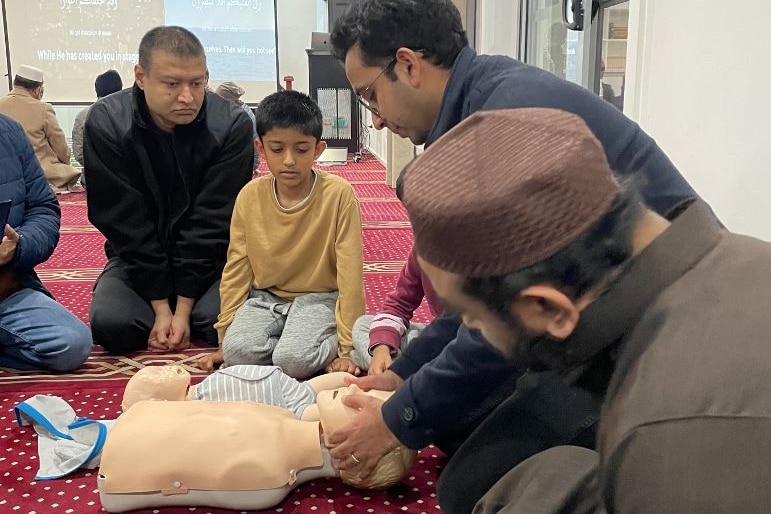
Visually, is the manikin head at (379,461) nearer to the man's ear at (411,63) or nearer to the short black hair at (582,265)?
the man's ear at (411,63)

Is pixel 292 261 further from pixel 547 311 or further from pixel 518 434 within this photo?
pixel 547 311

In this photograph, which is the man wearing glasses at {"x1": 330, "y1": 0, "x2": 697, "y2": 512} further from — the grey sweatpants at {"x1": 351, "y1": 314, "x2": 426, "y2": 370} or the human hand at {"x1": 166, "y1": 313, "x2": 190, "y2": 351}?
the human hand at {"x1": 166, "y1": 313, "x2": 190, "y2": 351}

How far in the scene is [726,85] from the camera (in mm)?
1472

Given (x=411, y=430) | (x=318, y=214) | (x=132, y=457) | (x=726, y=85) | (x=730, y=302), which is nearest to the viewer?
(x=730, y=302)

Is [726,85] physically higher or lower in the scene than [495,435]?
higher

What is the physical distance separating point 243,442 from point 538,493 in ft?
1.95

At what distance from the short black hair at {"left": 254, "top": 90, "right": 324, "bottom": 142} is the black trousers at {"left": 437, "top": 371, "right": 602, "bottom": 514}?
1022mm

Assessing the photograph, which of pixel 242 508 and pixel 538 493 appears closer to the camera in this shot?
pixel 538 493

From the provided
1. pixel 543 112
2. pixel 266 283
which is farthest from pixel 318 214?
pixel 543 112

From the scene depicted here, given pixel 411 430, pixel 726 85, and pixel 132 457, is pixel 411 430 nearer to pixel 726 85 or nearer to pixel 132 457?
pixel 132 457

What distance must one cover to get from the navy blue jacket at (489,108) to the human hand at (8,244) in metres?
1.32

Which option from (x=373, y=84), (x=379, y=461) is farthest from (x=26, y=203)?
(x=379, y=461)

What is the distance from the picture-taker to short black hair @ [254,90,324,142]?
6.24 feet

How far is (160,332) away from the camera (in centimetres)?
218
